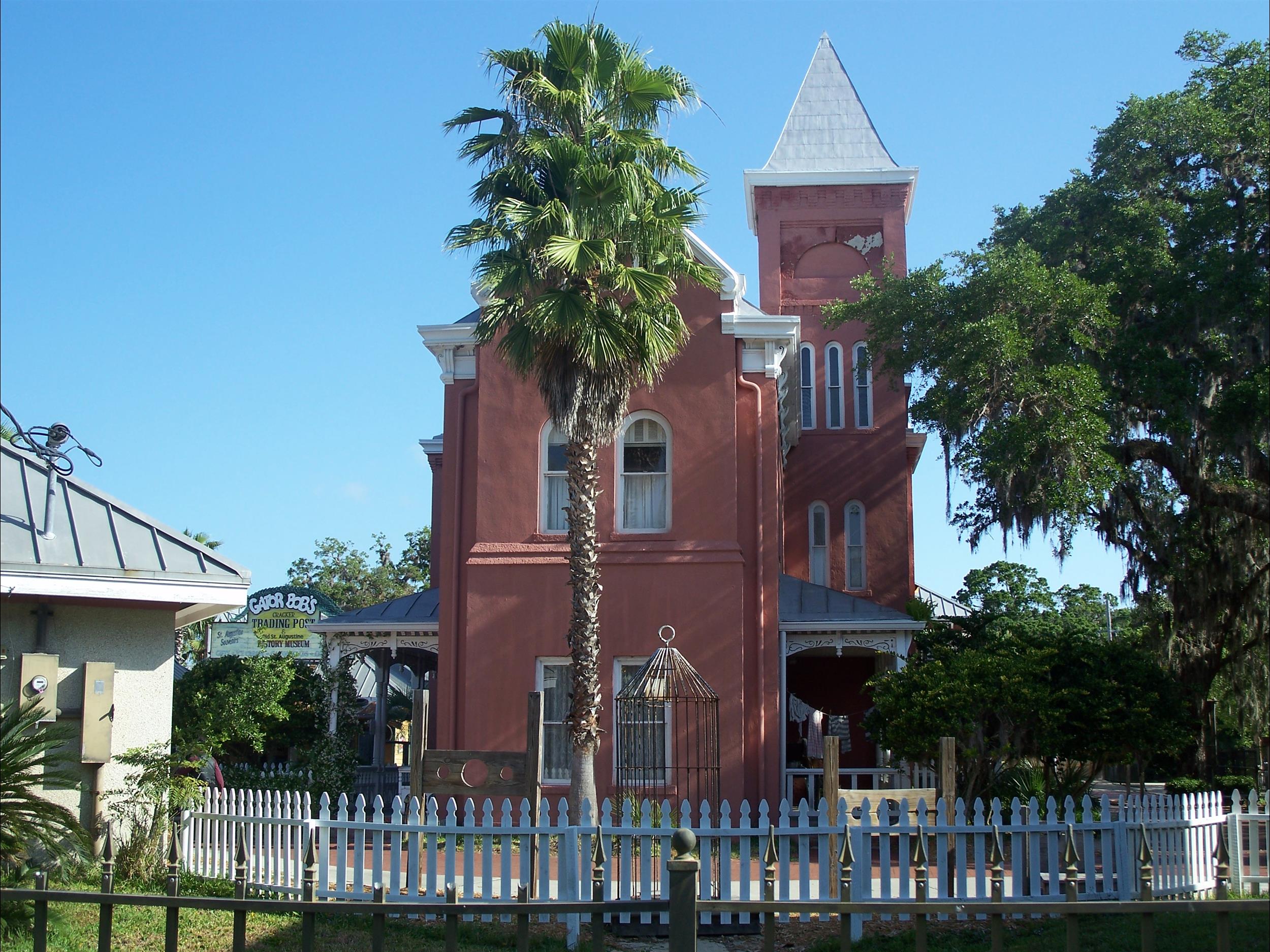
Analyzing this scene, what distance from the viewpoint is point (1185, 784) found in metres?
23.8

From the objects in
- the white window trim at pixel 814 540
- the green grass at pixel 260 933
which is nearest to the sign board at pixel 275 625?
the white window trim at pixel 814 540

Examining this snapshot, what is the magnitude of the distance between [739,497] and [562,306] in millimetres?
4532

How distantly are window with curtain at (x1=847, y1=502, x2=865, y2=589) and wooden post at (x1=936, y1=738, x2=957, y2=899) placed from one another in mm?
12675

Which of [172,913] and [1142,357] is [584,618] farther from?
[1142,357]

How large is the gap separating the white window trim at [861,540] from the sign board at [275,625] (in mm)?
16677

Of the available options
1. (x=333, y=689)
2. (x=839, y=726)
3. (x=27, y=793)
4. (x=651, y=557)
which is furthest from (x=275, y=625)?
(x=27, y=793)

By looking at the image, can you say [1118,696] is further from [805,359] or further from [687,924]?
[687,924]

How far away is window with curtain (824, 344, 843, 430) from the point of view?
85.3ft

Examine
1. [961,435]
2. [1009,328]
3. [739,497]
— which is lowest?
[739,497]

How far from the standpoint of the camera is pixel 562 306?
1504 cm

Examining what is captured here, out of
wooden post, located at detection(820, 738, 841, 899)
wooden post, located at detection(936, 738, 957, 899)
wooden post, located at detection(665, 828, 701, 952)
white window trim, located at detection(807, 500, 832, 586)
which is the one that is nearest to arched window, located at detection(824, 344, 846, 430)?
white window trim, located at detection(807, 500, 832, 586)

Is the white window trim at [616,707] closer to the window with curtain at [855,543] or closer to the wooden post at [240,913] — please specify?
the window with curtain at [855,543]

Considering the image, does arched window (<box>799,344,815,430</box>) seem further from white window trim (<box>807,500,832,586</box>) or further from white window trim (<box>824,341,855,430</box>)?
white window trim (<box>807,500,832,586</box>)

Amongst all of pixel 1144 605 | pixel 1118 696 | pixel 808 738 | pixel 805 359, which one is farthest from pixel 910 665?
pixel 805 359
